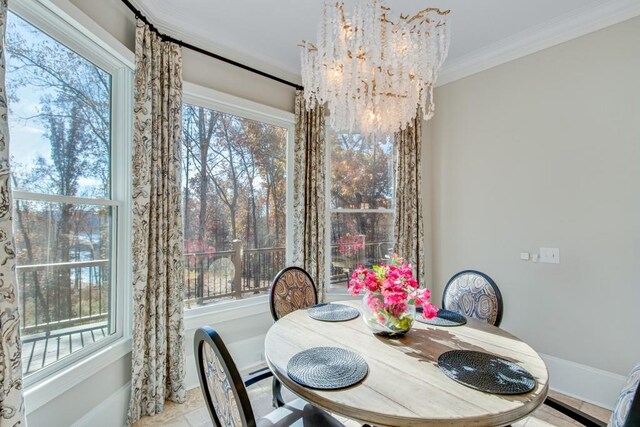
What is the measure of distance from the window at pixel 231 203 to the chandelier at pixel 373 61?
49.1 inches

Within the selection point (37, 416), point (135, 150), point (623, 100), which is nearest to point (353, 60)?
point (135, 150)

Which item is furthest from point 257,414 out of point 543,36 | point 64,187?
point 543,36

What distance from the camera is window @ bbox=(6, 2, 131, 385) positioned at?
155 cm

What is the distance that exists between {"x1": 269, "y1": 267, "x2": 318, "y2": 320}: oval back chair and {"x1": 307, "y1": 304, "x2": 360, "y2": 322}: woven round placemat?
0.25 m

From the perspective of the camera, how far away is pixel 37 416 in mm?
1518

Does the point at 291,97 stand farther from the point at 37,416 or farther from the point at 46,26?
the point at 37,416

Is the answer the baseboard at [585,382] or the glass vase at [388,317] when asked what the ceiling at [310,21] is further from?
the baseboard at [585,382]

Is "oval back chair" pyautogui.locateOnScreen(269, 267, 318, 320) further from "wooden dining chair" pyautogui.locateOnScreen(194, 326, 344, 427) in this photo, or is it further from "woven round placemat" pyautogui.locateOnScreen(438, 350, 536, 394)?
"woven round placemat" pyautogui.locateOnScreen(438, 350, 536, 394)

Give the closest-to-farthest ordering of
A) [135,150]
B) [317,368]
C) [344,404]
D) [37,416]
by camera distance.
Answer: [344,404] < [317,368] < [37,416] < [135,150]

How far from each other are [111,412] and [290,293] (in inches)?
53.6

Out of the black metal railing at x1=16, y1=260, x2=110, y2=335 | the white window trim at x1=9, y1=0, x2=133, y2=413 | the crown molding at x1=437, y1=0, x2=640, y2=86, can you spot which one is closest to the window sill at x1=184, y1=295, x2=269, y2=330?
the white window trim at x1=9, y1=0, x2=133, y2=413

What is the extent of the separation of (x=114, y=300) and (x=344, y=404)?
1.86 meters

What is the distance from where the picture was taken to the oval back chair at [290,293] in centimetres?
221

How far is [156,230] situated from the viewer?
2252mm
